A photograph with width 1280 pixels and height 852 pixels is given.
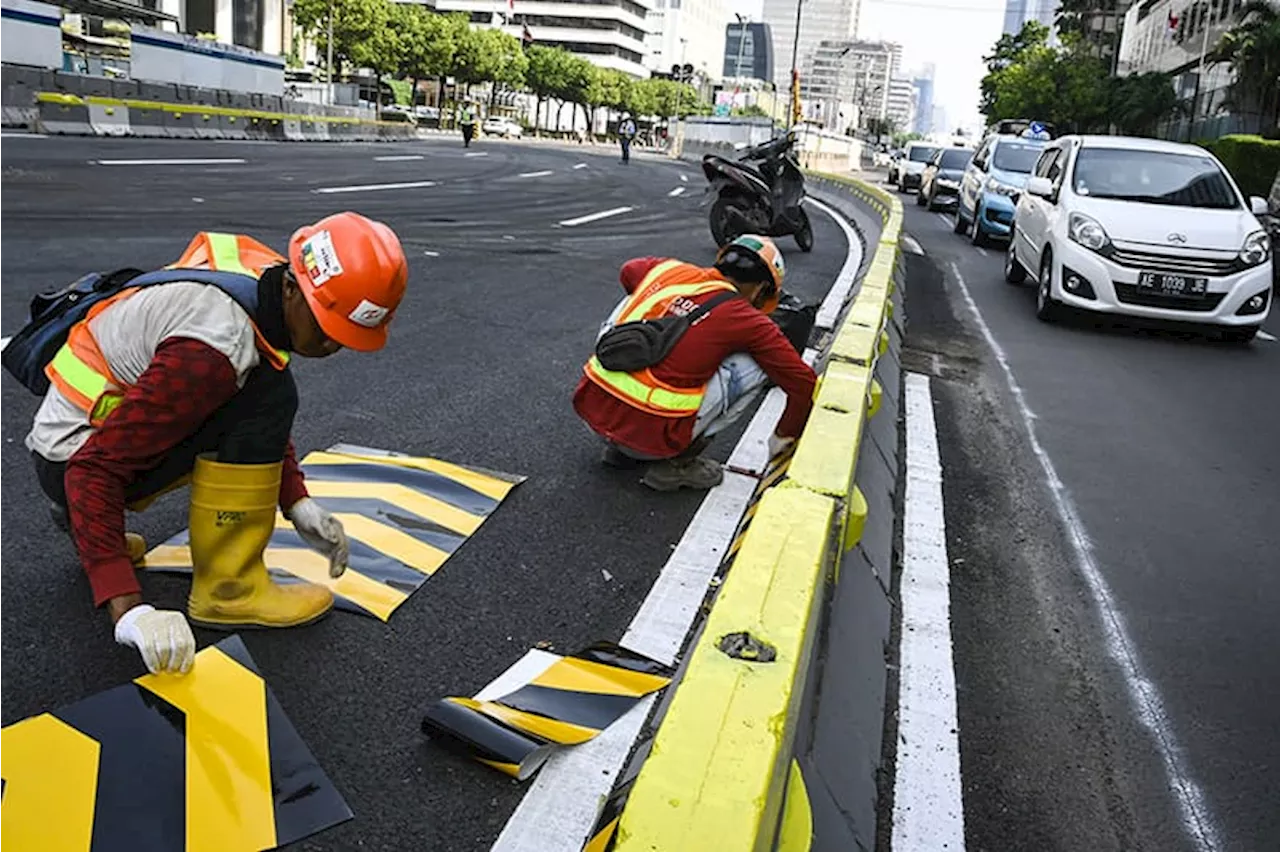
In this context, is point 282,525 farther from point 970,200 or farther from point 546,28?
point 546,28

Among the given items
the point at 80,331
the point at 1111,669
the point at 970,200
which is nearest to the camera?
the point at 80,331

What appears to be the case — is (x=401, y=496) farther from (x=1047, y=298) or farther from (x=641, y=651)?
(x=1047, y=298)

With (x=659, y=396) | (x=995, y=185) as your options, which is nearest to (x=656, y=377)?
(x=659, y=396)

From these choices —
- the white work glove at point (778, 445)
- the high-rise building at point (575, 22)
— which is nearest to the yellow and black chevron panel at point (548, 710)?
the white work glove at point (778, 445)

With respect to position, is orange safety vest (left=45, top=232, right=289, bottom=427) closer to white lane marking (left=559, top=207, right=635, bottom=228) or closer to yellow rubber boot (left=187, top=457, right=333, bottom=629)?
yellow rubber boot (left=187, top=457, right=333, bottom=629)

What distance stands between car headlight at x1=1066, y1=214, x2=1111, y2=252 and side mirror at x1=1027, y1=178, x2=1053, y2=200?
0.90 metres

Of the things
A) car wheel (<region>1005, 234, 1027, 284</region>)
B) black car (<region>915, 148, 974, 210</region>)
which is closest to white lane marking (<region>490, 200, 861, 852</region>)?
car wheel (<region>1005, 234, 1027, 284</region>)

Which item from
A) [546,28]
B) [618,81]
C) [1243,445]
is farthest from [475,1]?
[1243,445]

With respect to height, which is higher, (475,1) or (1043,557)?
(475,1)

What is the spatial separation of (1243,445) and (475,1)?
5498 inches

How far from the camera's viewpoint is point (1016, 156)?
18.8 meters

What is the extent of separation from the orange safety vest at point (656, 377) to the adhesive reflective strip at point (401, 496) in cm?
86

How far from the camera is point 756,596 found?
2219mm

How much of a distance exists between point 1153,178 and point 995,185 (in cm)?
658
